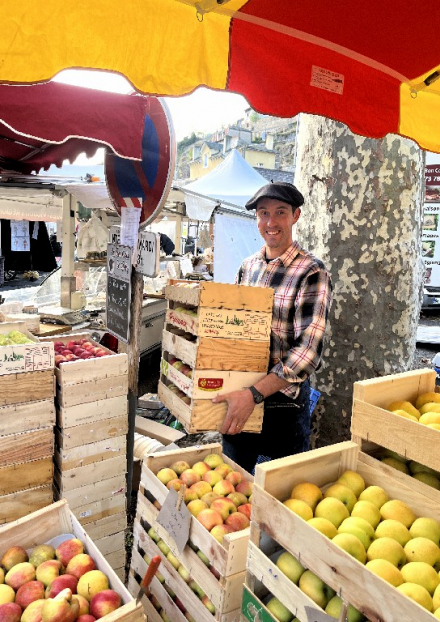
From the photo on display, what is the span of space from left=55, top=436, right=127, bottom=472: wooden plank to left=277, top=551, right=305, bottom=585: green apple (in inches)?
73.2

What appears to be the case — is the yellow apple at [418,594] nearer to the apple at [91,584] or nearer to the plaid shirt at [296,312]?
the apple at [91,584]

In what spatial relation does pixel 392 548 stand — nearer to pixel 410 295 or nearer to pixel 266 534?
pixel 266 534

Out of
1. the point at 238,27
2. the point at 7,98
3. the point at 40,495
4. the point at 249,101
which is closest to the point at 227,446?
the point at 40,495

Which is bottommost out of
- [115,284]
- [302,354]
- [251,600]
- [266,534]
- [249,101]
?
[251,600]

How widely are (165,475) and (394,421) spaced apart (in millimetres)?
1133

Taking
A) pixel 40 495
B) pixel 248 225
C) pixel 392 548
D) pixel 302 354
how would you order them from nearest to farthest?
pixel 392 548
pixel 302 354
pixel 40 495
pixel 248 225

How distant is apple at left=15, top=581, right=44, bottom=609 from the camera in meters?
1.57

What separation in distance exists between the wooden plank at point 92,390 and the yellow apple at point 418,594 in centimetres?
222

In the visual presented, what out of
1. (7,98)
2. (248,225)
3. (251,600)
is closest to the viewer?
(251,600)

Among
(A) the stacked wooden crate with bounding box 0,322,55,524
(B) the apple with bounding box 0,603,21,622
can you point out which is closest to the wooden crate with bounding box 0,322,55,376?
(A) the stacked wooden crate with bounding box 0,322,55,524

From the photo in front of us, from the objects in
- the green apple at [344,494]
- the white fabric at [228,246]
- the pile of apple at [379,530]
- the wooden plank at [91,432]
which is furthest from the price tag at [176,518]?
the white fabric at [228,246]

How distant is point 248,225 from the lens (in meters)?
12.5

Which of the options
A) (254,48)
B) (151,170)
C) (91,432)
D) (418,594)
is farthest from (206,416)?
(254,48)

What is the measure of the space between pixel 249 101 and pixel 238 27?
27cm
